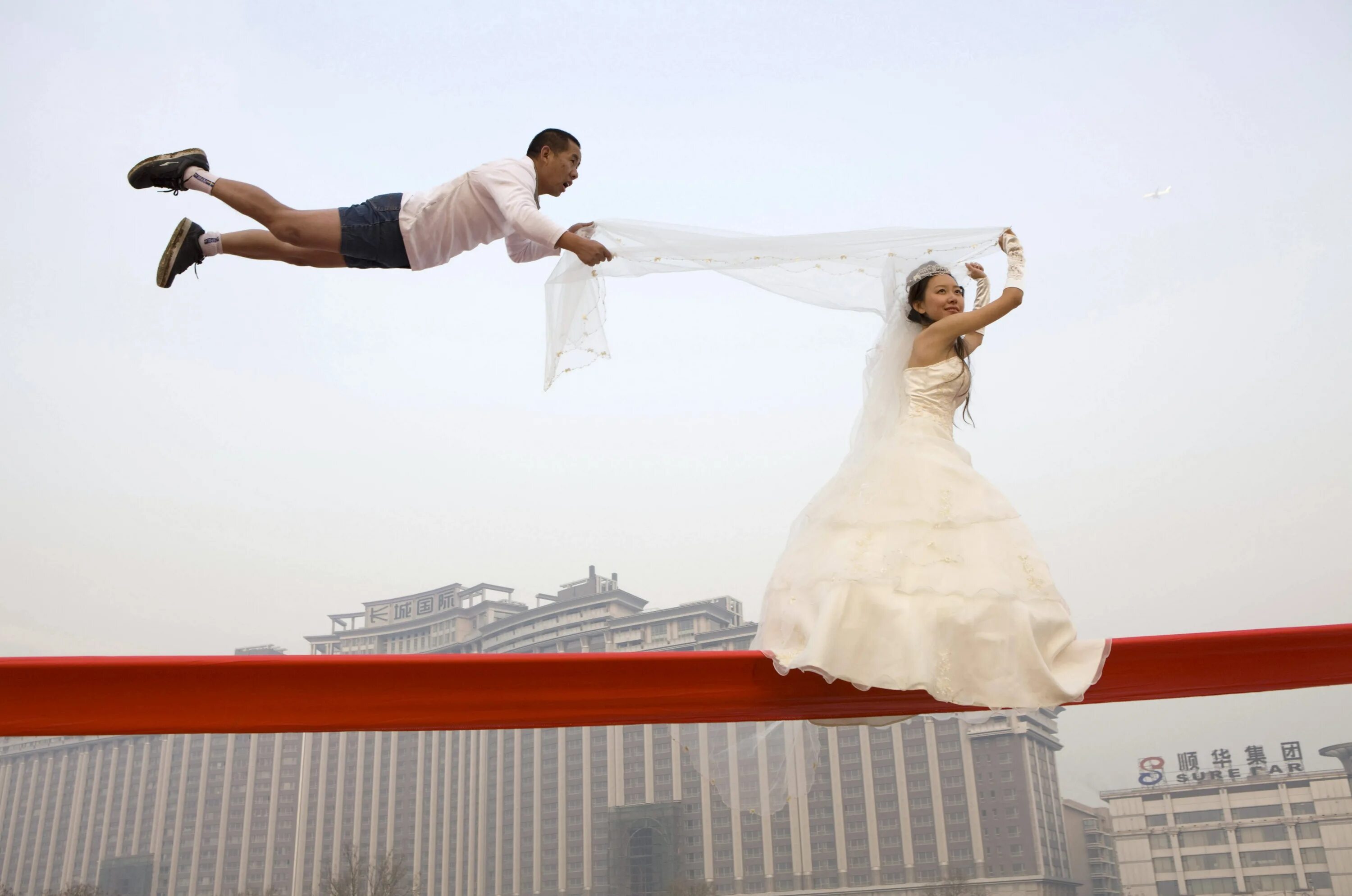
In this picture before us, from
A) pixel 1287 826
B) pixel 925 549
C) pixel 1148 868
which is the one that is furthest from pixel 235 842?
pixel 1148 868

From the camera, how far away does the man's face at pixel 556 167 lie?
244 cm

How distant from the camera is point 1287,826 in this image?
27.3ft

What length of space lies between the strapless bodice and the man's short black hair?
1.09m

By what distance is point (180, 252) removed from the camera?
2221 millimetres

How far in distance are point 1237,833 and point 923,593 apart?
11557mm

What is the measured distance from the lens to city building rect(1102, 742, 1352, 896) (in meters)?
6.95

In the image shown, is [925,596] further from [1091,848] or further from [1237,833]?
[1237,833]

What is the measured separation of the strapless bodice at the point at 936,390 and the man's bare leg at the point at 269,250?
147 centimetres

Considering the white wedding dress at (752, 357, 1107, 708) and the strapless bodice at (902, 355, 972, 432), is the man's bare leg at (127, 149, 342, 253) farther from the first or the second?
the strapless bodice at (902, 355, 972, 432)

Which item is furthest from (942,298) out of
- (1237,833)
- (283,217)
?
(1237,833)

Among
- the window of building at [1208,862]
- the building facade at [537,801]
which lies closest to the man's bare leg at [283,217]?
the building facade at [537,801]

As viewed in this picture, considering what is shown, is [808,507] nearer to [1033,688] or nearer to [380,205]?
[1033,688]

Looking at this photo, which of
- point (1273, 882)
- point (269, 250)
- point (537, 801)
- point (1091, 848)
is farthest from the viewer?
point (1091, 848)

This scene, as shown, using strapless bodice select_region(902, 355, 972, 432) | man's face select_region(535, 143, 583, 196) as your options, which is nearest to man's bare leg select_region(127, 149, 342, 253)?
man's face select_region(535, 143, 583, 196)
